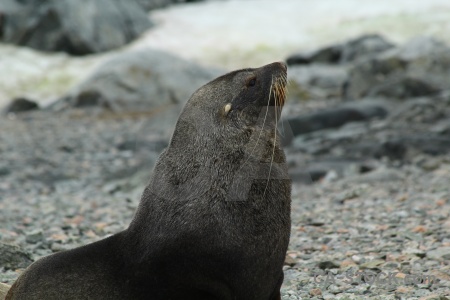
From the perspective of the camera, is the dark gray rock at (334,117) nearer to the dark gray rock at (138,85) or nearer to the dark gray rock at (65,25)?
the dark gray rock at (138,85)

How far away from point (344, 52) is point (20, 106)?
967cm

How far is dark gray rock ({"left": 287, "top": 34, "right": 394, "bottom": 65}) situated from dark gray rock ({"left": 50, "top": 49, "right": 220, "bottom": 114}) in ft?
15.6

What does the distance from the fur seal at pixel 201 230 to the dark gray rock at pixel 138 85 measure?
14574mm

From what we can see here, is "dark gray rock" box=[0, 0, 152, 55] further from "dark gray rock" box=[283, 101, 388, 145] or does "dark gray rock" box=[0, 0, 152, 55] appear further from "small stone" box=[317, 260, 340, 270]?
"small stone" box=[317, 260, 340, 270]

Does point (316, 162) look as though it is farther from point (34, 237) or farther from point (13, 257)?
point (13, 257)

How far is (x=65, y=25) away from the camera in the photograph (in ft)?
95.3

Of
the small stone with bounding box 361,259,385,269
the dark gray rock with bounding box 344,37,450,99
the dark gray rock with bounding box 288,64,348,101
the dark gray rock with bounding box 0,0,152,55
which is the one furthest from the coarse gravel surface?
the dark gray rock with bounding box 0,0,152,55

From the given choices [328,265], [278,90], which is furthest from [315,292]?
[278,90]

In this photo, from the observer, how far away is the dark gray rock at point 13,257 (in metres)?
6.27

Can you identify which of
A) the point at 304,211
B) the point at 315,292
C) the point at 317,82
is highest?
the point at 317,82

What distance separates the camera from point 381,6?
105 feet

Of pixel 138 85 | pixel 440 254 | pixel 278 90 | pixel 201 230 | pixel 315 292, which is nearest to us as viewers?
pixel 201 230

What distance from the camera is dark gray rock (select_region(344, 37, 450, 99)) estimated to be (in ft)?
54.8

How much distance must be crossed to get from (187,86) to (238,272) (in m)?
15.8
